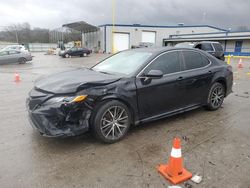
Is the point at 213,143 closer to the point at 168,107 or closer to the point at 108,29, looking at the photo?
the point at 168,107

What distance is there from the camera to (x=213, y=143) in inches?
147

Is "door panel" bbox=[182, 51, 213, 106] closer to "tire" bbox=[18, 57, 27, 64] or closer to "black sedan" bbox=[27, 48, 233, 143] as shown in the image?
"black sedan" bbox=[27, 48, 233, 143]

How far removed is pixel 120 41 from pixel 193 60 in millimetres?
39980

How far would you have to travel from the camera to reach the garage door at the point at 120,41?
43125 millimetres

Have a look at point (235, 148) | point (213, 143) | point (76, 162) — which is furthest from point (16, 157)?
point (235, 148)

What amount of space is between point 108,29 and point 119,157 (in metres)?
41.6

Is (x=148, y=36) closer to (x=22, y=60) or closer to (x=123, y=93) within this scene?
(x=22, y=60)

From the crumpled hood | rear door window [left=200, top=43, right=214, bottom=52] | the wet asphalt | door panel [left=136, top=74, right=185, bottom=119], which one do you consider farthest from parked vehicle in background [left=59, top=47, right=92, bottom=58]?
door panel [left=136, top=74, right=185, bottom=119]

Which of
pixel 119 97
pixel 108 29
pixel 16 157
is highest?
pixel 108 29

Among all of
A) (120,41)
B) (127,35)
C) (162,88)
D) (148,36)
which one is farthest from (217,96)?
(148,36)

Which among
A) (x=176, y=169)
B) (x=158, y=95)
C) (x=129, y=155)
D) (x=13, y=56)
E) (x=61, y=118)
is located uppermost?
(x=13, y=56)

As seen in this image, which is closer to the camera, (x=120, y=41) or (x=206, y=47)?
(x=206, y=47)

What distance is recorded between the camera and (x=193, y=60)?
4.89m

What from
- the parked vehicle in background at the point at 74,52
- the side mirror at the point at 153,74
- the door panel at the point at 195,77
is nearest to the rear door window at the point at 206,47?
the door panel at the point at 195,77
